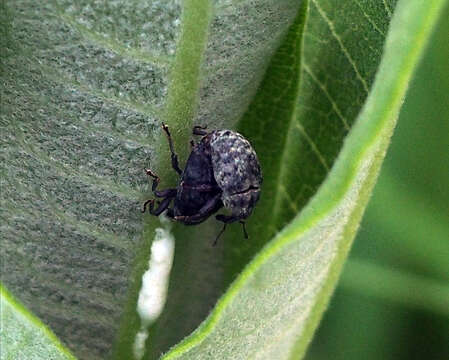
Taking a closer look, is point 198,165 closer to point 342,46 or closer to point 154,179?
point 154,179

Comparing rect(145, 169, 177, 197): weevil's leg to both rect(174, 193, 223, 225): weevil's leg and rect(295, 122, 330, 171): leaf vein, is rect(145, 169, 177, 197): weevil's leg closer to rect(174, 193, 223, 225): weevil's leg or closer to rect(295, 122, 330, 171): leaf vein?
rect(174, 193, 223, 225): weevil's leg

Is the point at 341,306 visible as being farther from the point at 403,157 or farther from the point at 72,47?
the point at 72,47

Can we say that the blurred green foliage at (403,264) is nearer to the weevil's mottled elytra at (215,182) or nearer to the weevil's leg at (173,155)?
the weevil's mottled elytra at (215,182)

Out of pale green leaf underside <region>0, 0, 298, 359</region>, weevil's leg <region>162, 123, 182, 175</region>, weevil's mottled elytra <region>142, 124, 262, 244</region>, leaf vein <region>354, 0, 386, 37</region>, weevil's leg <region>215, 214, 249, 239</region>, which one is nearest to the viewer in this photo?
pale green leaf underside <region>0, 0, 298, 359</region>

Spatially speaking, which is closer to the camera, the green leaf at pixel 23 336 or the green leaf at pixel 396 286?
the green leaf at pixel 23 336

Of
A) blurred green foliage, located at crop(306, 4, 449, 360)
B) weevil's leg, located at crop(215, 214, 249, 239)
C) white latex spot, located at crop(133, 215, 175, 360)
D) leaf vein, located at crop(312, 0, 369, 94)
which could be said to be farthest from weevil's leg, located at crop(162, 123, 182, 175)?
blurred green foliage, located at crop(306, 4, 449, 360)

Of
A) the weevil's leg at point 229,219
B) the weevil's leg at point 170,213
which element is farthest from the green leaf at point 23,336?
the weevil's leg at point 229,219
